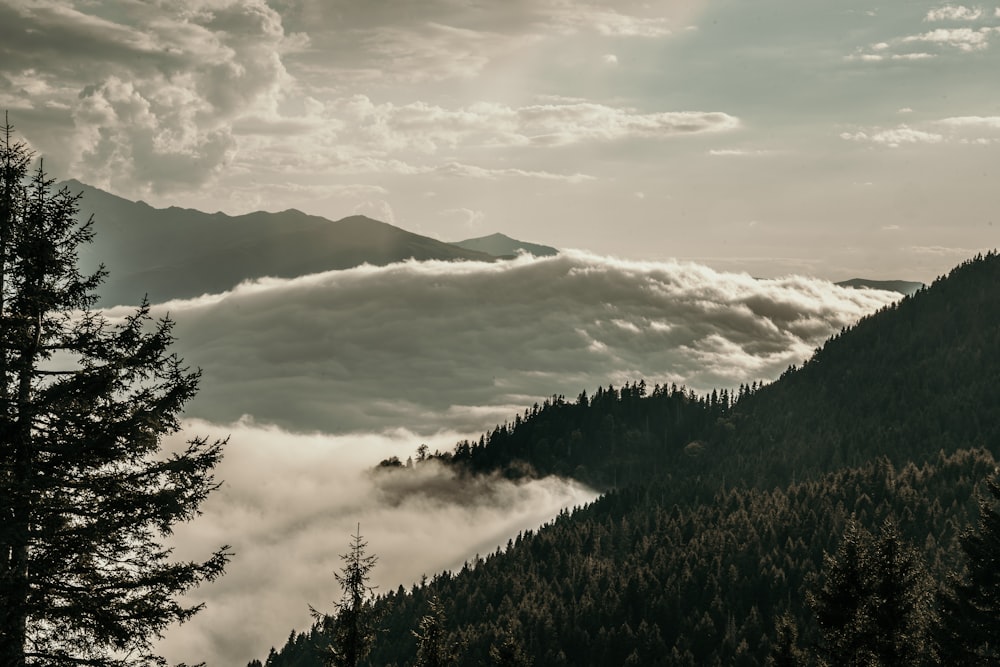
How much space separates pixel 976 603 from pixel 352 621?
30045 mm

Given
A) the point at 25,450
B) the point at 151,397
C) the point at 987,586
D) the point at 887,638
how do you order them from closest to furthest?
the point at 25,450, the point at 151,397, the point at 987,586, the point at 887,638

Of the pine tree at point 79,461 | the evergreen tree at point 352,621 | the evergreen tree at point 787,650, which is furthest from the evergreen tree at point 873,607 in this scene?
the pine tree at point 79,461

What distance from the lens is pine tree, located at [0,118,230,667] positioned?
843 inches

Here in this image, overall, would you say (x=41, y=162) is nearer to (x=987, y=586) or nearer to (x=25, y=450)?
(x=25, y=450)

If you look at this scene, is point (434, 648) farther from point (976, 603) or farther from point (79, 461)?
point (79, 461)

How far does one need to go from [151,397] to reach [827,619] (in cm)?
3300

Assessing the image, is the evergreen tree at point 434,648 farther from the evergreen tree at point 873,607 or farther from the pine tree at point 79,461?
the pine tree at point 79,461

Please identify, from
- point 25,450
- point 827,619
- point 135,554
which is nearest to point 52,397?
point 25,450

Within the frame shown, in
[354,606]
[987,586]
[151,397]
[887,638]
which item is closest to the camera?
[151,397]

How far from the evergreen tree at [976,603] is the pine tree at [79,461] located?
102 ft

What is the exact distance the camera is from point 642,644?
19888cm

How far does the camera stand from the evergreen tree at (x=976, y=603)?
3700 centimetres

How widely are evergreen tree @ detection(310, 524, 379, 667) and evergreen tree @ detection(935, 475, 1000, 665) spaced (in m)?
27.8

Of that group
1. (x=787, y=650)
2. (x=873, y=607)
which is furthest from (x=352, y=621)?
(x=873, y=607)
